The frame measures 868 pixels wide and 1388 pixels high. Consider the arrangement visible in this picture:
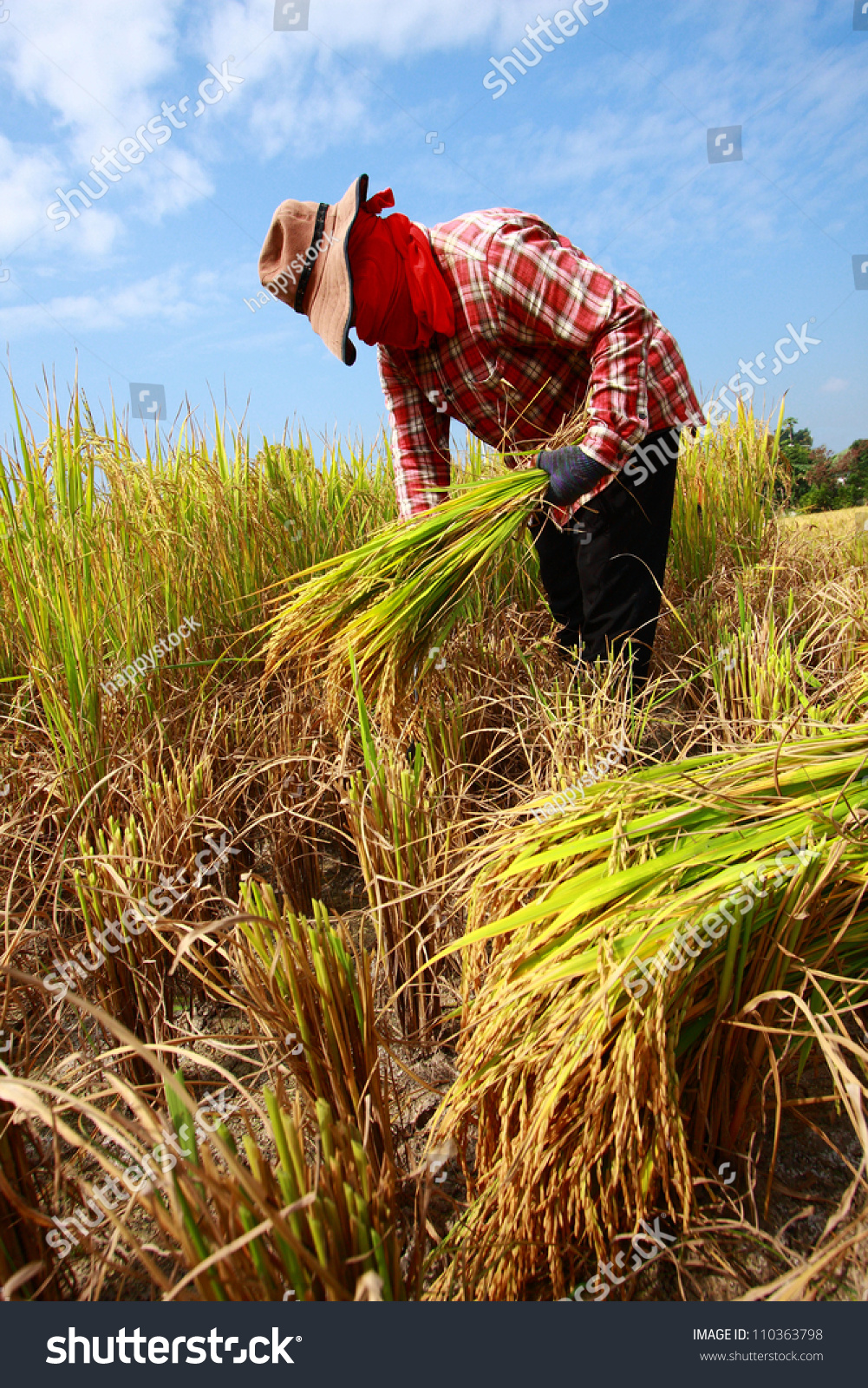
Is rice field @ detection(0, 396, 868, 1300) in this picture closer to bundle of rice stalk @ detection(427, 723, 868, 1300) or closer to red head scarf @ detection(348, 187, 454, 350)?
bundle of rice stalk @ detection(427, 723, 868, 1300)

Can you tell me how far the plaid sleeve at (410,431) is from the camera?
213 cm

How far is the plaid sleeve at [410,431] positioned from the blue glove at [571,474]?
48 cm

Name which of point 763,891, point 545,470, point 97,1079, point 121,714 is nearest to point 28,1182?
point 97,1079

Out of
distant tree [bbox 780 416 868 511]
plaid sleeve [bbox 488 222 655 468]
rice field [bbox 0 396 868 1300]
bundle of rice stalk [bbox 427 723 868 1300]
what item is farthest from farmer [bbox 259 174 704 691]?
distant tree [bbox 780 416 868 511]

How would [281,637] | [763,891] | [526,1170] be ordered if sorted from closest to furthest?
1. [526,1170]
2. [763,891]
3. [281,637]

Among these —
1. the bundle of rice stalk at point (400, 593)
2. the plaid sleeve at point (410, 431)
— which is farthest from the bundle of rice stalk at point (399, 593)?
the plaid sleeve at point (410, 431)

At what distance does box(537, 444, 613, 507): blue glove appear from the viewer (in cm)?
164

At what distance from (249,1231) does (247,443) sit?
A: 2.36 m

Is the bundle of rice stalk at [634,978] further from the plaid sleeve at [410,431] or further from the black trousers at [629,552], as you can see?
the plaid sleeve at [410,431]

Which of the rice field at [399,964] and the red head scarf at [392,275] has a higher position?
the red head scarf at [392,275]

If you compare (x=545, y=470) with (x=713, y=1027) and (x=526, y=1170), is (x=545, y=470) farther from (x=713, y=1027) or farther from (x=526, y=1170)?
(x=526, y=1170)

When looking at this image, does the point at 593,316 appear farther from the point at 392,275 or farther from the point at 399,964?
the point at 399,964

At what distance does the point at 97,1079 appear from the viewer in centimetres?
125

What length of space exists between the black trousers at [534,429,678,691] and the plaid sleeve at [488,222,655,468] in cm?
17
